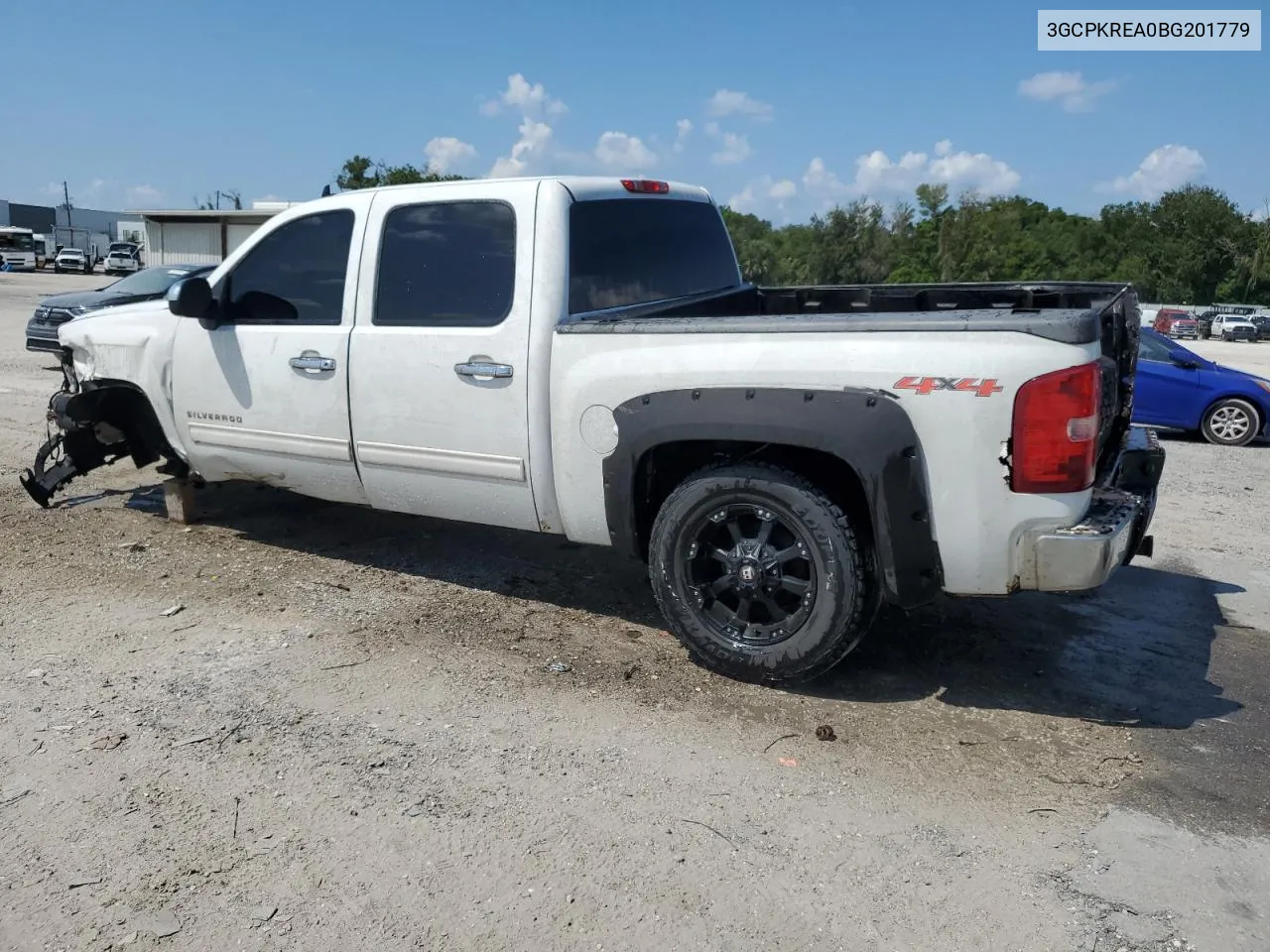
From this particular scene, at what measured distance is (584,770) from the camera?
346 centimetres

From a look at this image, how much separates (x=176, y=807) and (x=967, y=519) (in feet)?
9.01

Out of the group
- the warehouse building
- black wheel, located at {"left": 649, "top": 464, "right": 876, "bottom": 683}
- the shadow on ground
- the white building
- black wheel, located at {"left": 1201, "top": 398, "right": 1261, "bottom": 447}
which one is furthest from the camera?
the warehouse building

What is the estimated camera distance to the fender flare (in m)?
3.56

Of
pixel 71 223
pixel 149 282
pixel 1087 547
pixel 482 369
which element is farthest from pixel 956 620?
pixel 71 223

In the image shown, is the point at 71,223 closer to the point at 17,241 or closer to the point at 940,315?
the point at 17,241

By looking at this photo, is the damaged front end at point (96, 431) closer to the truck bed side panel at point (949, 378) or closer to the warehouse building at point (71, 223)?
the truck bed side panel at point (949, 378)

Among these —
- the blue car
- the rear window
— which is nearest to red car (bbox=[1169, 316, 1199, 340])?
the blue car

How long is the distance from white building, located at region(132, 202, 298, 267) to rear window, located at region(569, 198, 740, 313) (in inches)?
1535

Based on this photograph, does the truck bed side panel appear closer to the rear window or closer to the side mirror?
the rear window

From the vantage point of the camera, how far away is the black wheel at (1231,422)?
1099 centimetres

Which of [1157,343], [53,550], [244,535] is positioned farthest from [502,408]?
[1157,343]

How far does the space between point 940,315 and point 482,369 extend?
1958 mm

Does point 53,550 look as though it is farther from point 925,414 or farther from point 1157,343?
point 1157,343

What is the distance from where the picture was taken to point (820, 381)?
12.1 feet
